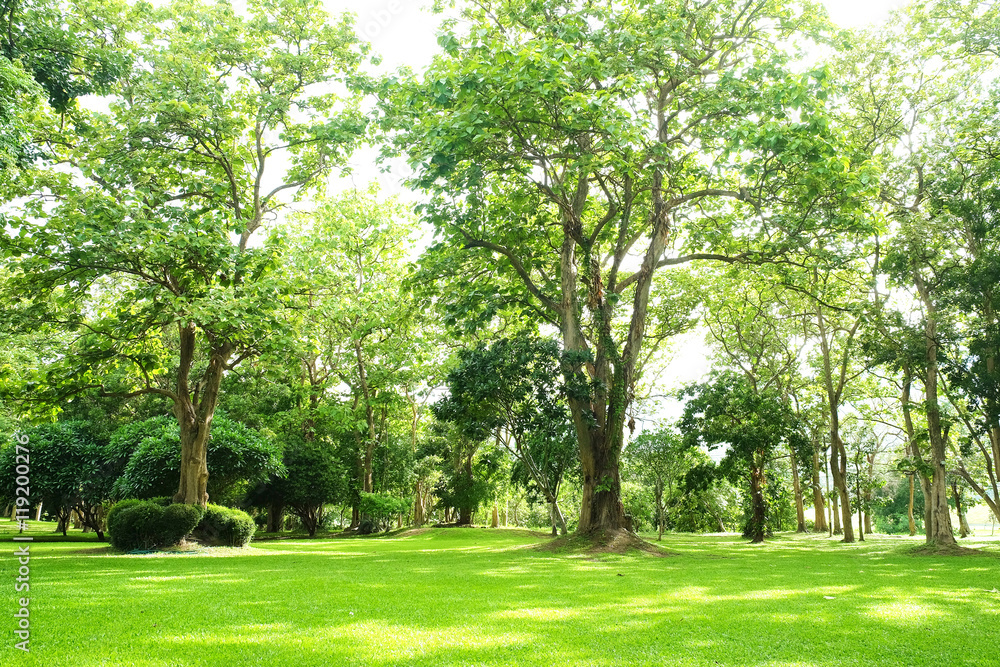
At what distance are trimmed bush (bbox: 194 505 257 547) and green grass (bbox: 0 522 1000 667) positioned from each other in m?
4.47

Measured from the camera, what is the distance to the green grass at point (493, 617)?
16.5 ft

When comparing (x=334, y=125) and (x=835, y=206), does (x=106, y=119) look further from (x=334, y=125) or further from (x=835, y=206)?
(x=835, y=206)

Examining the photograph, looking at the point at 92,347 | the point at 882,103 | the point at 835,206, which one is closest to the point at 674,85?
the point at 835,206

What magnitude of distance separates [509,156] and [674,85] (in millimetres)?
5682

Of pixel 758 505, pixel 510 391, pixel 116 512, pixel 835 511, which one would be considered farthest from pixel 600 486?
pixel 835 511

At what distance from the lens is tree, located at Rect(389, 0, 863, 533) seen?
12555 millimetres

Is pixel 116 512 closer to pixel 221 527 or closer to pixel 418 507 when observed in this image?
pixel 221 527

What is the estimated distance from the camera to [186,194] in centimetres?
1638

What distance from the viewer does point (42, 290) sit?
13.8 metres

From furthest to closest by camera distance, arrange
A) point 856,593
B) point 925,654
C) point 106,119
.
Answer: point 106,119, point 856,593, point 925,654

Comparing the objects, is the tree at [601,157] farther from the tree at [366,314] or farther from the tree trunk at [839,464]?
the tree trunk at [839,464]

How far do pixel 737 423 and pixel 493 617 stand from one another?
19.8 m

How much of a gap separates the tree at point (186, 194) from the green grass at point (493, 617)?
5.01m

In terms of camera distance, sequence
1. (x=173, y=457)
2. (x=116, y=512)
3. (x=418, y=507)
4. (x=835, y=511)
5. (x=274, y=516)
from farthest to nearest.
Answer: (x=418, y=507), (x=835, y=511), (x=274, y=516), (x=173, y=457), (x=116, y=512)
